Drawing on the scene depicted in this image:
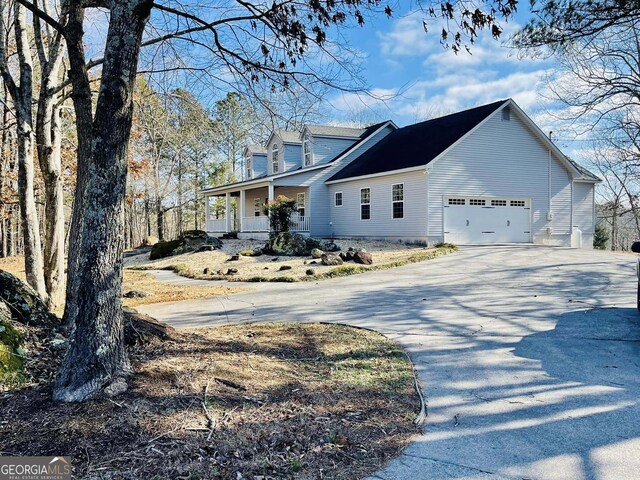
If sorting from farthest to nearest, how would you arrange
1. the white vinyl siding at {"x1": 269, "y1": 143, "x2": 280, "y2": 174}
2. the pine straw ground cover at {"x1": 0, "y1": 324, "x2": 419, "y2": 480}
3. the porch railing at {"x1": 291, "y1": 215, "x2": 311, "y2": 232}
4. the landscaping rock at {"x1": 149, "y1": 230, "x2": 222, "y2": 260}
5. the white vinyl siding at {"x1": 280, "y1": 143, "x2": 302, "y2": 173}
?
the white vinyl siding at {"x1": 269, "y1": 143, "x2": 280, "y2": 174} → the white vinyl siding at {"x1": 280, "y1": 143, "x2": 302, "y2": 173} → the porch railing at {"x1": 291, "y1": 215, "x2": 311, "y2": 232} → the landscaping rock at {"x1": 149, "y1": 230, "x2": 222, "y2": 260} → the pine straw ground cover at {"x1": 0, "y1": 324, "x2": 419, "y2": 480}

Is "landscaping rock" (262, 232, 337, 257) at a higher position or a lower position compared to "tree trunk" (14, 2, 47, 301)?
lower

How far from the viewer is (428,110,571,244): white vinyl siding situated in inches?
773

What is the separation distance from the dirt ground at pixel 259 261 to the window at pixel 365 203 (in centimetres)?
175

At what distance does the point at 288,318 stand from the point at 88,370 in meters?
4.55

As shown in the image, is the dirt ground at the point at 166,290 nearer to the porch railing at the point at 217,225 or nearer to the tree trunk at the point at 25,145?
the tree trunk at the point at 25,145

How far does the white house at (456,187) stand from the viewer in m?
19.8

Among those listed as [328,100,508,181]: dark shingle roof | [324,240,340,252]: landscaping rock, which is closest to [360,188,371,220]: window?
[328,100,508,181]: dark shingle roof

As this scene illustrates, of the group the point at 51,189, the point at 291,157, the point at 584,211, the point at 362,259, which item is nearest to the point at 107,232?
the point at 51,189

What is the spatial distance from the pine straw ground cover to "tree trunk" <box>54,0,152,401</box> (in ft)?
0.75

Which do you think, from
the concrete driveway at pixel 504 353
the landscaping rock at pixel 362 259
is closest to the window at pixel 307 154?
the landscaping rock at pixel 362 259

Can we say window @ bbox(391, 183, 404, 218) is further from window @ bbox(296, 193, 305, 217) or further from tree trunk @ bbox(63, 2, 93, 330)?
tree trunk @ bbox(63, 2, 93, 330)

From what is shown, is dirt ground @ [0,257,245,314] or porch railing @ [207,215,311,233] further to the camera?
porch railing @ [207,215,311,233]

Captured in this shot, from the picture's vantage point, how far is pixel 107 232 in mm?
3719

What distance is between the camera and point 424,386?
445 centimetres
